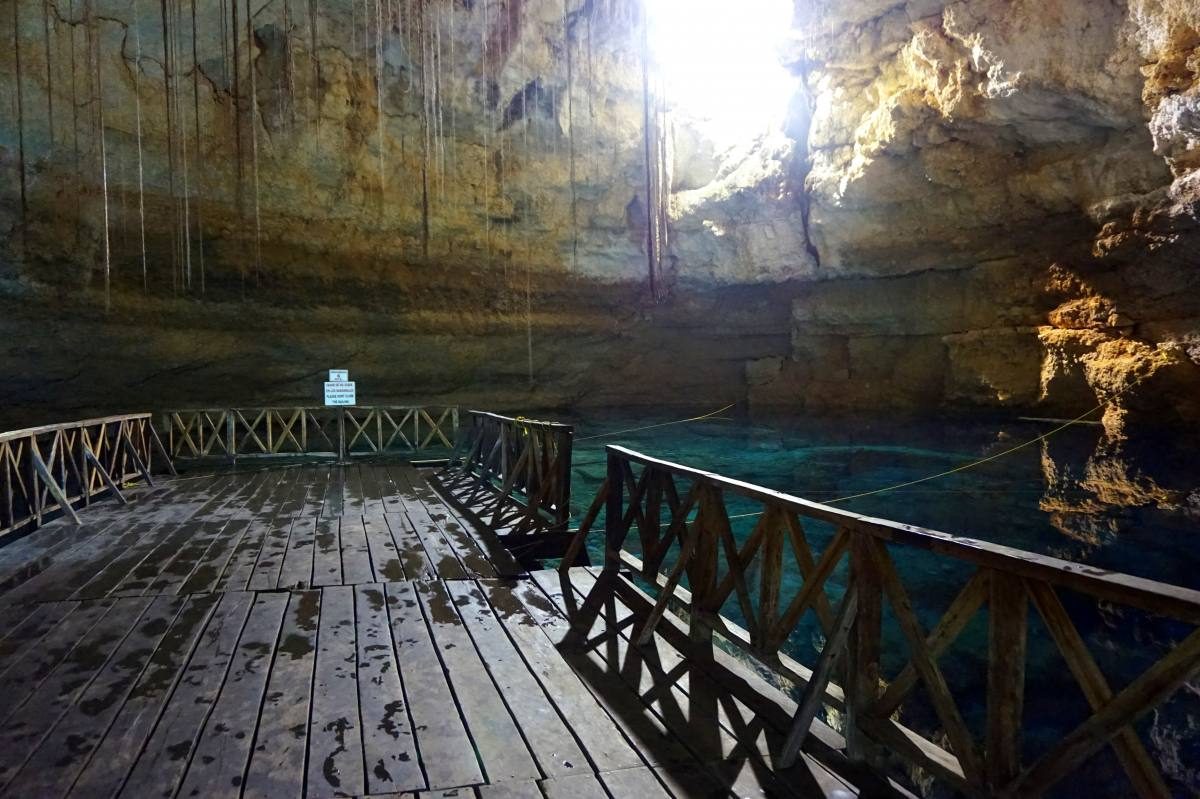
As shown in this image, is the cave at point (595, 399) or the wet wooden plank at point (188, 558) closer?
the cave at point (595, 399)

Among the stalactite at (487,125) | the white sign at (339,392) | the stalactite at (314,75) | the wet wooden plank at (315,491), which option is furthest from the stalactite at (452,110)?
the wet wooden plank at (315,491)

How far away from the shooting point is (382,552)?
5801 mm

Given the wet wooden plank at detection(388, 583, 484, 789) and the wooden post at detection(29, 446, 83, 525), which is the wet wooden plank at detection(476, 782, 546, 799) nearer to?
the wet wooden plank at detection(388, 583, 484, 789)

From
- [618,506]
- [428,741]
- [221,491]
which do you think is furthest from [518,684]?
[221,491]

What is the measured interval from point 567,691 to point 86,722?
1.99 m

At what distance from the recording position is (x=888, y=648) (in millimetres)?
6473

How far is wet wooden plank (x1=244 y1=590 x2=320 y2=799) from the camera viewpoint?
244 centimetres

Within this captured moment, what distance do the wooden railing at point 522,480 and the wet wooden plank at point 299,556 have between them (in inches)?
63.5

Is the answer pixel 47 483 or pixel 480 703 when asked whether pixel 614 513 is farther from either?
pixel 47 483

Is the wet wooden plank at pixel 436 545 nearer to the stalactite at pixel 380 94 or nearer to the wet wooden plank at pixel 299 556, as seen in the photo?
the wet wooden plank at pixel 299 556

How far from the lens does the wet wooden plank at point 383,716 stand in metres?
2.49

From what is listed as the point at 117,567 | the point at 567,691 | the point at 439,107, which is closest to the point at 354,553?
the point at 117,567

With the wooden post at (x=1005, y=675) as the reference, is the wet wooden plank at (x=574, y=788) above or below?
below

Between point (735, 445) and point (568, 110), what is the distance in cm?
918
